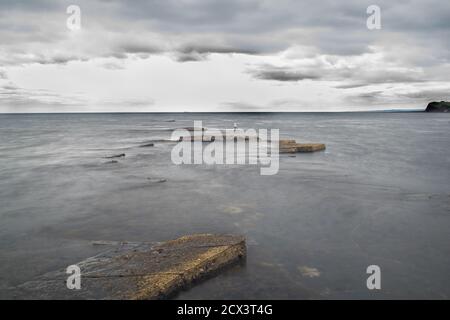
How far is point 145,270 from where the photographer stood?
8.06 m

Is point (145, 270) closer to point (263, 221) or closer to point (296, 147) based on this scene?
point (263, 221)

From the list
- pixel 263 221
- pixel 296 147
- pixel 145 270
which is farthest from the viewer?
pixel 296 147

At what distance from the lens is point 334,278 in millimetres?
8859

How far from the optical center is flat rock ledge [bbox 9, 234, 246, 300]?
24.3 feet

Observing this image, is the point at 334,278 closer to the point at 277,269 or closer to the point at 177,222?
the point at 277,269

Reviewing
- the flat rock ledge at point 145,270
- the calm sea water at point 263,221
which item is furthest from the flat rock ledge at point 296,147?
the flat rock ledge at point 145,270

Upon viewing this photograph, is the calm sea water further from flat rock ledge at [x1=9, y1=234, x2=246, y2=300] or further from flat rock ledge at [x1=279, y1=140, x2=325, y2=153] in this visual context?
flat rock ledge at [x1=279, y1=140, x2=325, y2=153]

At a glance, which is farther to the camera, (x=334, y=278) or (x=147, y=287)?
(x=334, y=278)

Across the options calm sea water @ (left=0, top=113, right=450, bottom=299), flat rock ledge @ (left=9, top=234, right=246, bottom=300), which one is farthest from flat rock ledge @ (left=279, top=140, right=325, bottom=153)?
flat rock ledge @ (left=9, top=234, right=246, bottom=300)

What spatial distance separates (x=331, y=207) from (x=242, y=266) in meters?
7.34

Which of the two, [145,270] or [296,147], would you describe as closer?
[145,270]

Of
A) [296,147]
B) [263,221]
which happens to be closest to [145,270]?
[263,221]

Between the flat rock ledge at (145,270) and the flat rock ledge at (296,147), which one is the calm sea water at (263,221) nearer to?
the flat rock ledge at (145,270)
